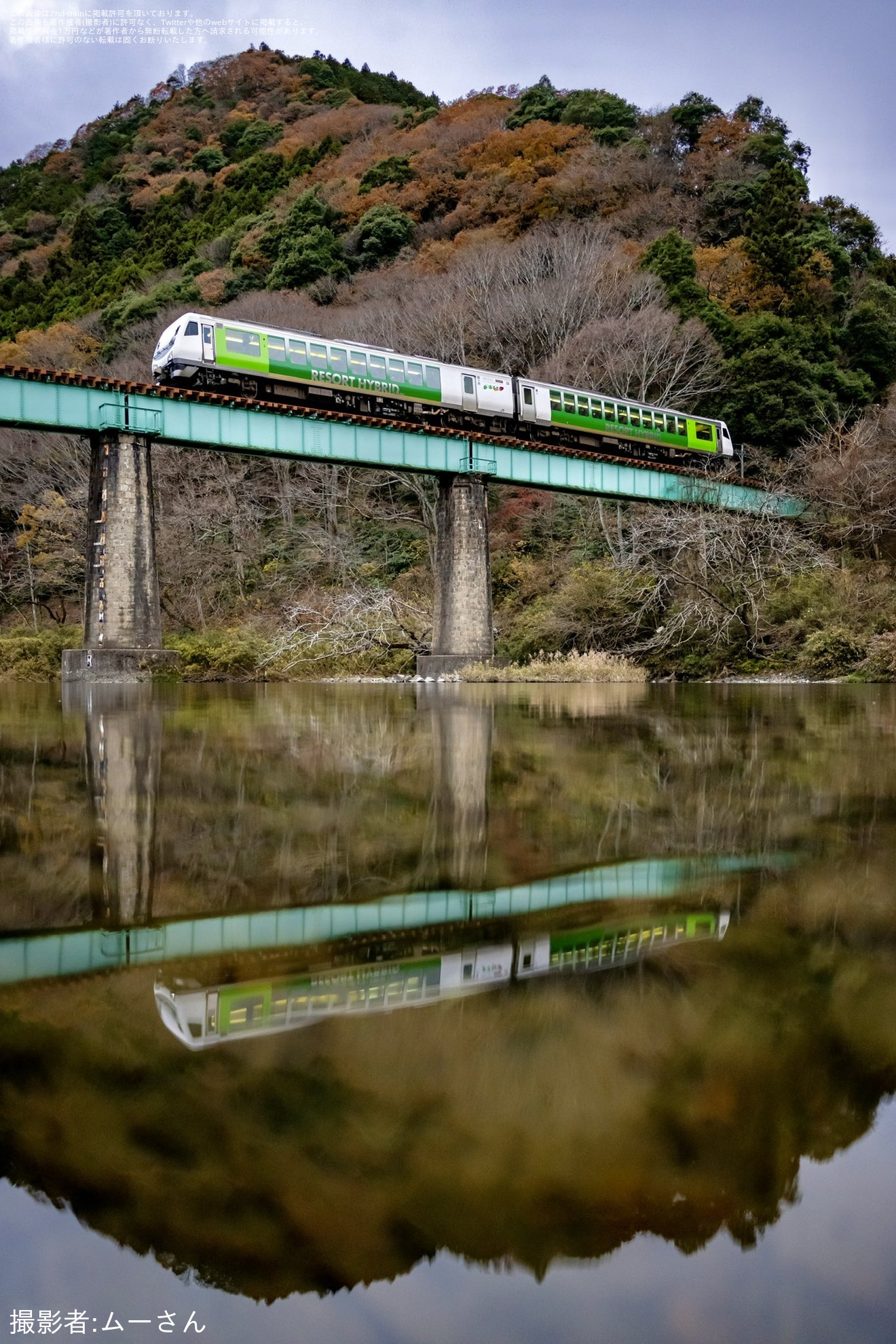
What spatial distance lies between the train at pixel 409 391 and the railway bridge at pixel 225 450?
981 millimetres

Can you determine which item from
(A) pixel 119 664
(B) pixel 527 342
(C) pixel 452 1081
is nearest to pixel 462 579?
(A) pixel 119 664

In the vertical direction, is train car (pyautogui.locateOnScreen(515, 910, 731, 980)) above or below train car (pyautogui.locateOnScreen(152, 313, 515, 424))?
below

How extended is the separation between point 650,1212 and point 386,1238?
0.39 meters

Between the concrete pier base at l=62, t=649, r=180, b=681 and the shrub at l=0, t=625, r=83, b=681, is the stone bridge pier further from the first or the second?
the shrub at l=0, t=625, r=83, b=681

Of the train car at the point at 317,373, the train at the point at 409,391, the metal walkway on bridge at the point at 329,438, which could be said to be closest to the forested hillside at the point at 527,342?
the metal walkway on bridge at the point at 329,438

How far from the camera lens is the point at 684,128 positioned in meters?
62.7

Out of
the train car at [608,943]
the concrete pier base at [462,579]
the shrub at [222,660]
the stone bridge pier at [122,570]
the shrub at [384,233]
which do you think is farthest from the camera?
the shrub at [384,233]

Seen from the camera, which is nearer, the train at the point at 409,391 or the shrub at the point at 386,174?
the train at the point at 409,391

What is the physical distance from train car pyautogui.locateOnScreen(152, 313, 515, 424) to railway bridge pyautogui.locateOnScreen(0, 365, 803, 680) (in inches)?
37.4

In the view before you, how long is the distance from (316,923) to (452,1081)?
4.02 feet

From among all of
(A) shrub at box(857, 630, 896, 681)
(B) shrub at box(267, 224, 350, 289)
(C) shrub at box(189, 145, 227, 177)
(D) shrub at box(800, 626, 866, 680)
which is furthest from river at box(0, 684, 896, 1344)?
(C) shrub at box(189, 145, 227, 177)

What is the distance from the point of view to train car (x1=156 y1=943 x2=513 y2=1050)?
207 centimetres

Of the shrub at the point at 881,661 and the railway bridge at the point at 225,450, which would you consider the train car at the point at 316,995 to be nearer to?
the shrub at the point at 881,661

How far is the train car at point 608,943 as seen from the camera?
8.05 ft
